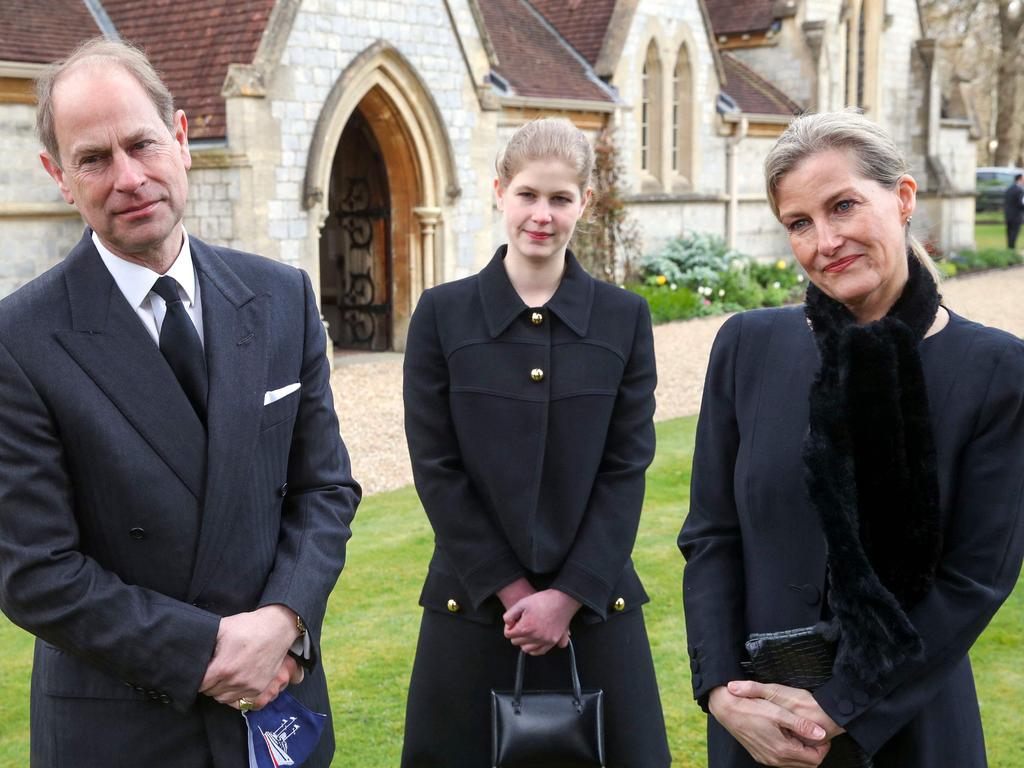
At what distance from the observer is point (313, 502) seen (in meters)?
2.44

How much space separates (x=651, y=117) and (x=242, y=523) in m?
17.0

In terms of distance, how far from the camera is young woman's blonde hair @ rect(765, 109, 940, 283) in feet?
6.77

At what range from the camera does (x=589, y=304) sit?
2.94 metres

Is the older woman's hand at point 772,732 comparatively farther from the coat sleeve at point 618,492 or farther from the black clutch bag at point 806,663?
the coat sleeve at point 618,492

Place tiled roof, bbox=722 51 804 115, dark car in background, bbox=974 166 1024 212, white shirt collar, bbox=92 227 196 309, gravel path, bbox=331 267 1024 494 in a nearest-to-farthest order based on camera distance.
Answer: white shirt collar, bbox=92 227 196 309 → gravel path, bbox=331 267 1024 494 → tiled roof, bbox=722 51 804 115 → dark car in background, bbox=974 166 1024 212

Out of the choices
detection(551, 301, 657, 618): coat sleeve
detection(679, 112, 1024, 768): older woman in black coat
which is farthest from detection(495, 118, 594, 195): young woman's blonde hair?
detection(679, 112, 1024, 768): older woman in black coat

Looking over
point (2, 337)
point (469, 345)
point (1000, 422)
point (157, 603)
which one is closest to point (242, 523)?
point (157, 603)

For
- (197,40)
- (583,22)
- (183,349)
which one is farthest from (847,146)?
(583,22)

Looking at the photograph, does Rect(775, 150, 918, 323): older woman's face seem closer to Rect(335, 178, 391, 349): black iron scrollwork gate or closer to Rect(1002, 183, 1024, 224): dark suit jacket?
Rect(335, 178, 391, 349): black iron scrollwork gate

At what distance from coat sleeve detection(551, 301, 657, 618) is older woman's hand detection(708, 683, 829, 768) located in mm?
598

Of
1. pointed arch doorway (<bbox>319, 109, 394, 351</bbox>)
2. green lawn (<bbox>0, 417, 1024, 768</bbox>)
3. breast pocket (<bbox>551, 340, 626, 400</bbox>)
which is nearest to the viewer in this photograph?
breast pocket (<bbox>551, 340, 626, 400</bbox>)

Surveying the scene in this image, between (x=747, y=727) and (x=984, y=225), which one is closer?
(x=747, y=727)

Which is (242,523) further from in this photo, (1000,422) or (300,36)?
(300,36)

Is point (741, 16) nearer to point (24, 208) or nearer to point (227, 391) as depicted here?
point (24, 208)
